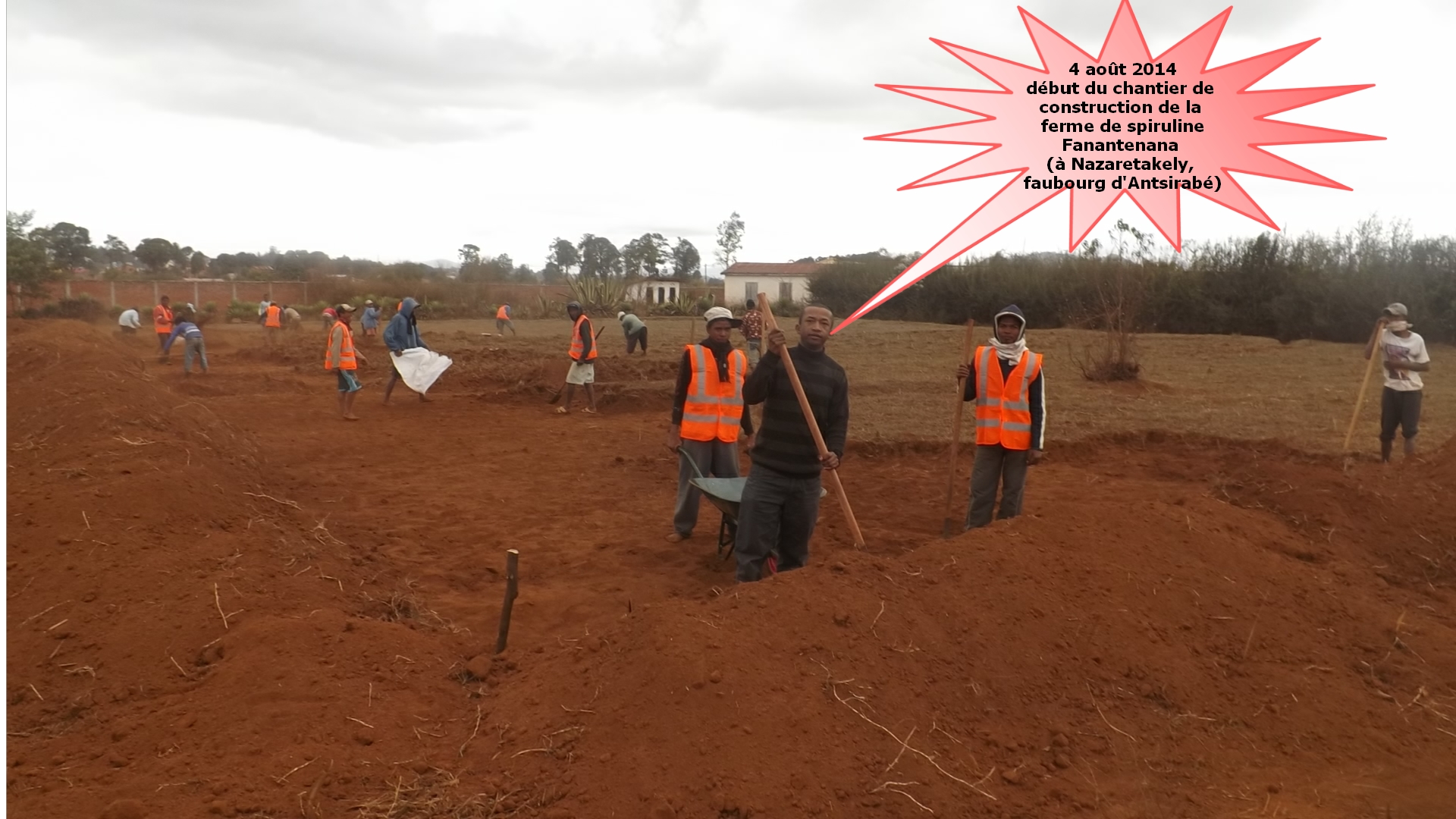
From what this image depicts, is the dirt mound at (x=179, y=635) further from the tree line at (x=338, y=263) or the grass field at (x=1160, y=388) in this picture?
the tree line at (x=338, y=263)

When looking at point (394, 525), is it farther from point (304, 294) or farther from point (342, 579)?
point (304, 294)

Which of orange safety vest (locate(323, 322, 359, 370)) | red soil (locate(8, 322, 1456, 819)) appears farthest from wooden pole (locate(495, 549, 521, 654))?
orange safety vest (locate(323, 322, 359, 370))

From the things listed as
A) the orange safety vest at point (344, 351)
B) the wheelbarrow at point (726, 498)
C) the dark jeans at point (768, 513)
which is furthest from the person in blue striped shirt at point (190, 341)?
the dark jeans at point (768, 513)

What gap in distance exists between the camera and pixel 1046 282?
31000mm

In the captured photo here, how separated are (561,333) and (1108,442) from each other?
19699mm

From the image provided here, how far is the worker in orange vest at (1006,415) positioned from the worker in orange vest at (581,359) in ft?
21.6

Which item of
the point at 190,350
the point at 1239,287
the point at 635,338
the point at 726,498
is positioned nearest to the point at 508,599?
the point at 726,498

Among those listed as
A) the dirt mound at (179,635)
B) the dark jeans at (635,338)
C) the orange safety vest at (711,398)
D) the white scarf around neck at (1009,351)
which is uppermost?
the white scarf around neck at (1009,351)

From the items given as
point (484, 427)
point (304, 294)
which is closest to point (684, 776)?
point (484, 427)

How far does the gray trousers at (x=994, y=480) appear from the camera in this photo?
18.8ft

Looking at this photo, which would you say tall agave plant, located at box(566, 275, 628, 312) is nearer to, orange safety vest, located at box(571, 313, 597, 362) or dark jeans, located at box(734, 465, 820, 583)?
orange safety vest, located at box(571, 313, 597, 362)

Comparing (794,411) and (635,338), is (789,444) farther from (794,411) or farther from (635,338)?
(635,338)

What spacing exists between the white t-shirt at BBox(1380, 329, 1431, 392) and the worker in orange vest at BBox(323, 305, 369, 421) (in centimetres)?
1064

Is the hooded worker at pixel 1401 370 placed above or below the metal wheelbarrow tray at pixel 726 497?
above
